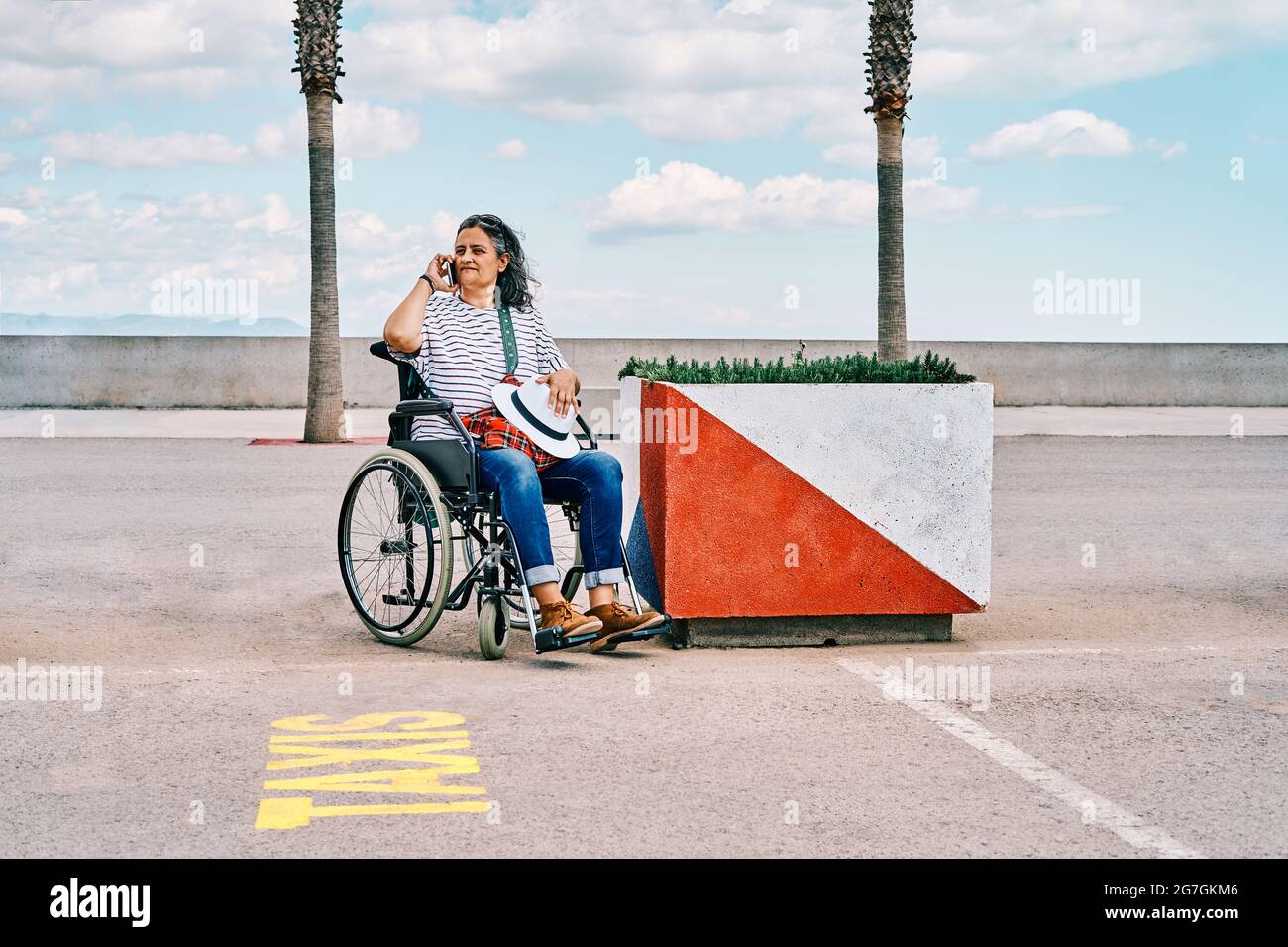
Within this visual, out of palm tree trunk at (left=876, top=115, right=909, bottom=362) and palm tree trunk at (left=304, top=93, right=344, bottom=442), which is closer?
palm tree trunk at (left=304, top=93, right=344, bottom=442)

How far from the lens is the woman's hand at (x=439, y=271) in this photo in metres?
6.59

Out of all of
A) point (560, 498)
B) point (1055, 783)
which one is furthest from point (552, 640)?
point (1055, 783)

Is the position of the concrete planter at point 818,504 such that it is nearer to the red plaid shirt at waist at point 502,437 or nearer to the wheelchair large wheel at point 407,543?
the red plaid shirt at waist at point 502,437

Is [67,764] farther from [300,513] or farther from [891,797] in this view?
[300,513]

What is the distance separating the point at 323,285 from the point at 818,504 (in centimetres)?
1363

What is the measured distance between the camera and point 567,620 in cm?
604

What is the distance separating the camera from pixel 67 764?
4637 millimetres

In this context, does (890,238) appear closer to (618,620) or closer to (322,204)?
(322,204)

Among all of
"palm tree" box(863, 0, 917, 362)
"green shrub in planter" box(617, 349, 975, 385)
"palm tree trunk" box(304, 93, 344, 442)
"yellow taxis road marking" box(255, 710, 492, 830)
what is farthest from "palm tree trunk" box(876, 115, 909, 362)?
"yellow taxis road marking" box(255, 710, 492, 830)

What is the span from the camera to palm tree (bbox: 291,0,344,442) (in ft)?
61.6

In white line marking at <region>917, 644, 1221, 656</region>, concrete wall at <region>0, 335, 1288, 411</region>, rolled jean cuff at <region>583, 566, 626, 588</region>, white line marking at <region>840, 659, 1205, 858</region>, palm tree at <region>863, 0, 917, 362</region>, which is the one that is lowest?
white line marking at <region>840, 659, 1205, 858</region>

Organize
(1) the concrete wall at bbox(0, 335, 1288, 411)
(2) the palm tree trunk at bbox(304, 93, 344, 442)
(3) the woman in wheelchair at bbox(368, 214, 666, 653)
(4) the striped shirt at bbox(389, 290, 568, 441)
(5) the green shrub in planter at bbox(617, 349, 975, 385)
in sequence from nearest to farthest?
(3) the woman in wheelchair at bbox(368, 214, 666, 653)
(4) the striped shirt at bbox(389, 290, 568, 441)
(5) the green shrub in planter at bbox(617, 349, 975, 385)
(2) the palm tree trunk at bbox(304, 93, 344, 442)
(1) the concrete wall at bbox(0, 335, 1288, 411)

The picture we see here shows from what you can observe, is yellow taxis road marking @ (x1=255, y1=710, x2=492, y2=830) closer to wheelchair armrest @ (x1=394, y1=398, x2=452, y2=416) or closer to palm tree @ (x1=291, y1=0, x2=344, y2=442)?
wheelchair armrest @ (x1=394, y1=398, x2=452, y2=416)

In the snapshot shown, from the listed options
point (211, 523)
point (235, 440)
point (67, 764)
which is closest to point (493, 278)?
point (67, 764)
